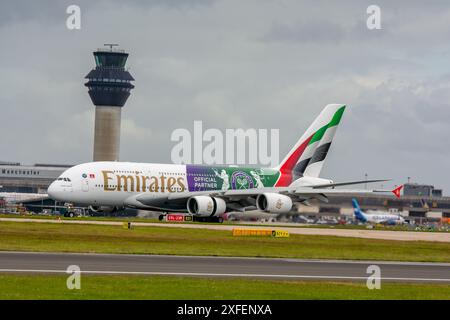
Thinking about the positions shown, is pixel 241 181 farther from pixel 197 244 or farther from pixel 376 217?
pixel 376 217

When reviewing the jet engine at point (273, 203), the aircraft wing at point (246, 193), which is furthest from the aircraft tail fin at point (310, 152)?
Result: the jet engine at point (273, 203)

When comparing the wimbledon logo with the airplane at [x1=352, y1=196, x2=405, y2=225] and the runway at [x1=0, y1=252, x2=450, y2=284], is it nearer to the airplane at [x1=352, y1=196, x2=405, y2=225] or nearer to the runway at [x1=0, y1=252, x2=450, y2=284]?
the airplane at [x1=352, y1=196, x2=405, y2=225]

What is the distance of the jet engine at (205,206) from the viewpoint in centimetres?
8712

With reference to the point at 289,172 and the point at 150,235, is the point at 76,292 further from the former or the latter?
the point at 289,172

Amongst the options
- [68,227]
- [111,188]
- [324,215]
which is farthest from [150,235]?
[324,215]

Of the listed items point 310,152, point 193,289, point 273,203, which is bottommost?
point 193,289

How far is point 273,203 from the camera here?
290 ft

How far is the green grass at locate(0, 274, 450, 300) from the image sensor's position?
88.4 feet

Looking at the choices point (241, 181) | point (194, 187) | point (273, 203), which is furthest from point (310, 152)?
point (194, 187)

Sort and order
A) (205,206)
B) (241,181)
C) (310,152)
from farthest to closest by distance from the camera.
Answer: (310,152) < (241,181) < (205,206)

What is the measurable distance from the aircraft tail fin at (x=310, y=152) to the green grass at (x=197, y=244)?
31.3 metres

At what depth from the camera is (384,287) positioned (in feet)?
104

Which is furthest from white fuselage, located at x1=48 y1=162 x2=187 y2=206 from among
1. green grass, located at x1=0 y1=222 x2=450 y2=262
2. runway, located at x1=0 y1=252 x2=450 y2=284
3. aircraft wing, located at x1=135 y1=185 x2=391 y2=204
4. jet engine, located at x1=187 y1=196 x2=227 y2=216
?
runway, located at x1=0 y1=252 x2=450 y2=284

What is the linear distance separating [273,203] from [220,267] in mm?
49938
